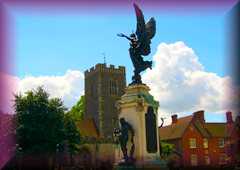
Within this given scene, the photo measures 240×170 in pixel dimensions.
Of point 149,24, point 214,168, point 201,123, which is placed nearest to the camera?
point 149,24

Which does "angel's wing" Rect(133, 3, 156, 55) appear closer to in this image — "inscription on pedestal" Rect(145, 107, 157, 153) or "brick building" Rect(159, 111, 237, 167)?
"inscription on pedestal" Rect(145, 107, 157, 153)

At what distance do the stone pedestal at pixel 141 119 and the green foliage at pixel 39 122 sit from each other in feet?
63.6

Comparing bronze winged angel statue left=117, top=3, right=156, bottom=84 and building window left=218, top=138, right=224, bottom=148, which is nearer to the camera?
bronze winged angel statue left=117, top=3, right=156, bottom=84

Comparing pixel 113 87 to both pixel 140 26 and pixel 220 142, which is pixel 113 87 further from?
pixel 140 26

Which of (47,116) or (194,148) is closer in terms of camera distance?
(47,116)

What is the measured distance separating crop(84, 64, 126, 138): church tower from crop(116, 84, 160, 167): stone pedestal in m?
48.8

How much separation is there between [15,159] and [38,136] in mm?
3157

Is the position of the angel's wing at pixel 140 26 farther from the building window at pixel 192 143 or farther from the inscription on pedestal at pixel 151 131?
the building window at pixel 192 143

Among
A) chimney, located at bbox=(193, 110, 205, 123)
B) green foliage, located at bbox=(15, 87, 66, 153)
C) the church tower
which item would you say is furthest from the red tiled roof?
green foliage, located at bbox=(15, 87, 66, 153)

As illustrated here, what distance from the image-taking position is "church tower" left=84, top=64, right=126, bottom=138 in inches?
2740

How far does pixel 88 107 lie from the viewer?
75.0 metres

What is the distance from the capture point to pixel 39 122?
125 ft

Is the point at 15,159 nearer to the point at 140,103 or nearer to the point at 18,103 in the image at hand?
the point at 18,103

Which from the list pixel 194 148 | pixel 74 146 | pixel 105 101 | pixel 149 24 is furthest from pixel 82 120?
pixel 149 24
